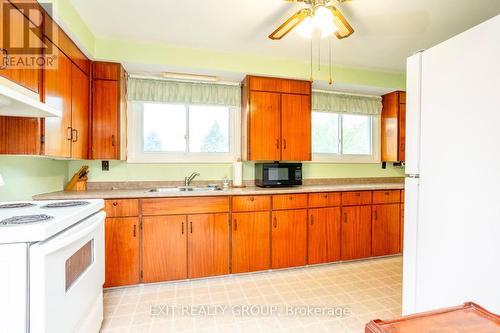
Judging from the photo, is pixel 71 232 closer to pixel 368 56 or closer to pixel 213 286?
pixel 213 286

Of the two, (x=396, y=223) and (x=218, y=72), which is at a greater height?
(x=218, y=72)

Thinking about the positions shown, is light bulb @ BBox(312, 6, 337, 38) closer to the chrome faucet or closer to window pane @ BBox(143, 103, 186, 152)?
window pane @ BBox(143, 103, 186, 152)

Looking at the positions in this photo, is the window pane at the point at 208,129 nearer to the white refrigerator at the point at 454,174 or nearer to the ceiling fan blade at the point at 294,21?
the ceiling fan blade at the point at 294,21

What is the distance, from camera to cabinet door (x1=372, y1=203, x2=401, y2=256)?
308cm

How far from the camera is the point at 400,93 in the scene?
346cm

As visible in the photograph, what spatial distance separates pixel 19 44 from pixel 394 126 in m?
4.07

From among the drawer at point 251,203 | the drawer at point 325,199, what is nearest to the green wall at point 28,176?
the drawer at point 251,203

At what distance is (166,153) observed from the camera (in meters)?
2.95

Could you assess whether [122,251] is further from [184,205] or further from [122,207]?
[184,205]

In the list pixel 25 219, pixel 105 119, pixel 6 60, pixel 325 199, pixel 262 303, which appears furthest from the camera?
pixel 325 199

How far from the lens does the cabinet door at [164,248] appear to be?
7.72 feet

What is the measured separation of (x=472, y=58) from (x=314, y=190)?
1816 mm

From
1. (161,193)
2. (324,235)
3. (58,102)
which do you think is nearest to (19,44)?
(58,102)

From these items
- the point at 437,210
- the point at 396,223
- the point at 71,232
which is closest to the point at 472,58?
the point at 437,210
